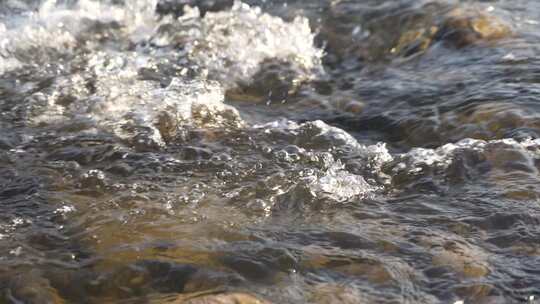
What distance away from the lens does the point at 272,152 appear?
13.0ft

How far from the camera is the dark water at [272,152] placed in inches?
114

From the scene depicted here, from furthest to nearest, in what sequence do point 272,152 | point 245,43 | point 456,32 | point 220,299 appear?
1. point 245,43
2. point 456,32
3. point 272,152
4. point 220,299

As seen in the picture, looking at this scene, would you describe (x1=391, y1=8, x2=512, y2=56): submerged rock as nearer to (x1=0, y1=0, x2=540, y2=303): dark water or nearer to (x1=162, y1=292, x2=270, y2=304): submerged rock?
(x1=0, y1=0, x2=540, y2=303): dark water

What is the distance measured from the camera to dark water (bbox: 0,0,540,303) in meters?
2.91

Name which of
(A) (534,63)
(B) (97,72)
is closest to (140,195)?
→ (B) (97,72)

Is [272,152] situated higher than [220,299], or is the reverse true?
[272,152]

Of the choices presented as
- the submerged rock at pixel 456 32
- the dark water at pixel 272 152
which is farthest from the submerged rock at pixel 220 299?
the submerged rock at pixel 456 32

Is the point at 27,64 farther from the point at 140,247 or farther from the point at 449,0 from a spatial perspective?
the point at 449,0

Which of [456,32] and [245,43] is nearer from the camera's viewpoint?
[456,32]

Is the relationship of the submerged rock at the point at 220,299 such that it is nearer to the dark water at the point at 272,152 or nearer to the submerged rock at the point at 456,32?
the dark water at the point at 272,152

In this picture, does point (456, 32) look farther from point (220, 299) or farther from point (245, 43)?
point (220, 299)

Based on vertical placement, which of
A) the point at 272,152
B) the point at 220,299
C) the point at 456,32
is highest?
the point at 456,32

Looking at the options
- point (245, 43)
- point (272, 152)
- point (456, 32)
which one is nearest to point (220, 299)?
point (272, 152)

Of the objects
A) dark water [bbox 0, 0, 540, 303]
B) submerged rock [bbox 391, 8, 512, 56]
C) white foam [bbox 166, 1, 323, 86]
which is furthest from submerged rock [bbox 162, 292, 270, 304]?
submerged rock [bbox 391, 8, 512, 56]
